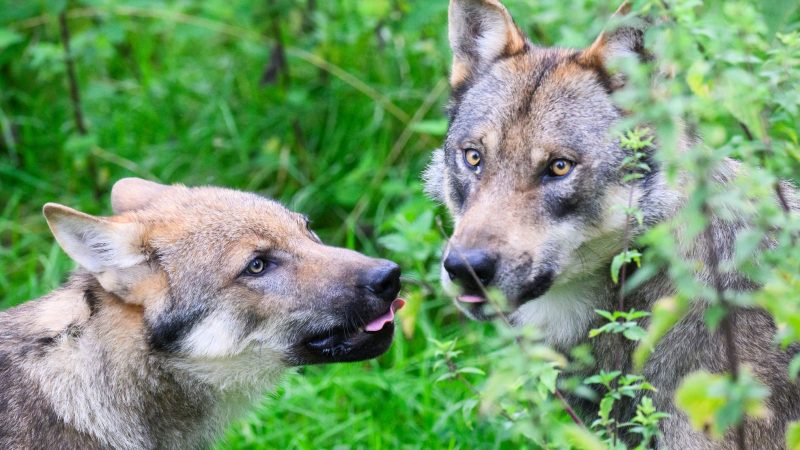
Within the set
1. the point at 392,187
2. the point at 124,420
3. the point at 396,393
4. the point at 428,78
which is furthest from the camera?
the point at 428,78

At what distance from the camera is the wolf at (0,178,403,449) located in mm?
4332

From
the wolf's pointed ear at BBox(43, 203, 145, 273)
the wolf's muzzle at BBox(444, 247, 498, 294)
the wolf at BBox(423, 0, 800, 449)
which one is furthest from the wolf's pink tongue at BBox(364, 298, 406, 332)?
the wolf's pointed ear at BBox(43, 203, 145, 273)

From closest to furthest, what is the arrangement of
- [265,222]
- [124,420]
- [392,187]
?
[124,420] < [265,222] < [392,187]

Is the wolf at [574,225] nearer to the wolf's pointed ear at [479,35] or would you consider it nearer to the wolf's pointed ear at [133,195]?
the wolf's pointed ear at [479,35]

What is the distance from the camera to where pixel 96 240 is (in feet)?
14.4

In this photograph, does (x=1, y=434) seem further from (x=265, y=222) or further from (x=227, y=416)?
(x=265, y=222)

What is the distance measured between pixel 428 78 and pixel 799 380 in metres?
4.55

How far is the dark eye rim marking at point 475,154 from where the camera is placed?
447 centimetres

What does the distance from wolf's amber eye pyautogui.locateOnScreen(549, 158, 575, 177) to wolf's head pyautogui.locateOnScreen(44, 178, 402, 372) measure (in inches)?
34.4

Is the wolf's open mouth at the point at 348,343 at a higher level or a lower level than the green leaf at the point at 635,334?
lower

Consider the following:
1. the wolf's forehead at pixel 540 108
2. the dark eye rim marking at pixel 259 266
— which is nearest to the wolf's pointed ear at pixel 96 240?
the dark eye rim marking at pixel 259 266

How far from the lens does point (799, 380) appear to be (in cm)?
403

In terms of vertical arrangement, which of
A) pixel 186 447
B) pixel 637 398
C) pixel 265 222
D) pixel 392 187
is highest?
pixel 265 222

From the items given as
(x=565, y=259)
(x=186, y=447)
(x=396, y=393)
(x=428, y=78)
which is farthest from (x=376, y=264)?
(x=428, y=78)
